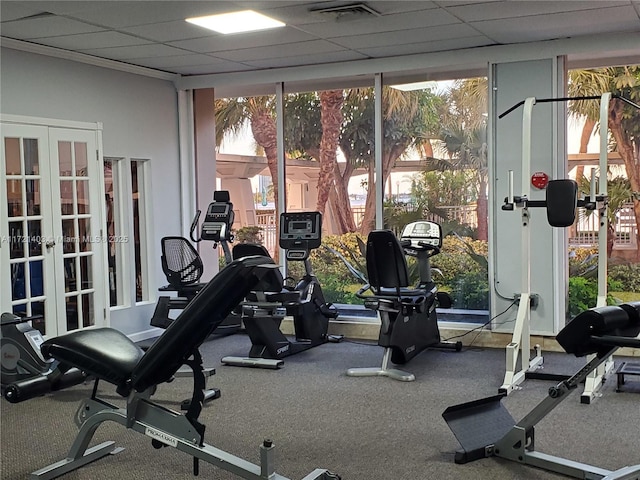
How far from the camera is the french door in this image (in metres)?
5.52

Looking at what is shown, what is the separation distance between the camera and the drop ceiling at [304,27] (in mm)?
4742

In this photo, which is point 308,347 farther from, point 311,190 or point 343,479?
point 343,479

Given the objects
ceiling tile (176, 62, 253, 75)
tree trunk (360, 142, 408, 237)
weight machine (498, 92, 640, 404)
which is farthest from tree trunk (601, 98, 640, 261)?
ceiling tile (176, 62, 253, 75)

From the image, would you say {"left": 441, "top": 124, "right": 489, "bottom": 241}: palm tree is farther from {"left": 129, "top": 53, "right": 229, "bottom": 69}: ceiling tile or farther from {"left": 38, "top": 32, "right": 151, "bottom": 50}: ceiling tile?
{"left": 38, "top": 32, "right": 151, "bottom": 50}: ceiling tile

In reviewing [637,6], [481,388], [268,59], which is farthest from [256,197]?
[637,6]

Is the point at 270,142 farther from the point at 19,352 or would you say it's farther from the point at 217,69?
the point at 19,352

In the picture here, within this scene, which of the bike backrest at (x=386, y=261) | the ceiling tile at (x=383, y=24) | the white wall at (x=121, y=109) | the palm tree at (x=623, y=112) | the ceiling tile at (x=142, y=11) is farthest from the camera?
the palm tree at (x=623, y=112)

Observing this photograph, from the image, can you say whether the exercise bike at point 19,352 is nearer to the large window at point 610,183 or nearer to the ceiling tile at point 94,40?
the ceiling tile at point 94,40

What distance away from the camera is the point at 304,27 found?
5332mm

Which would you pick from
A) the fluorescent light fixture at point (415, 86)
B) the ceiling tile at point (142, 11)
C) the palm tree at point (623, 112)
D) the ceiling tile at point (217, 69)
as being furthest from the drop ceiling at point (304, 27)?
the palm tree at point (623, 112)

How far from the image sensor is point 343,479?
11.5 ft

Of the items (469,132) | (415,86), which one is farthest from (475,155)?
(415,86)

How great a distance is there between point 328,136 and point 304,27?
1950 millimetres

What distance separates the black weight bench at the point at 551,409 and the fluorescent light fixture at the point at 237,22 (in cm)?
299
